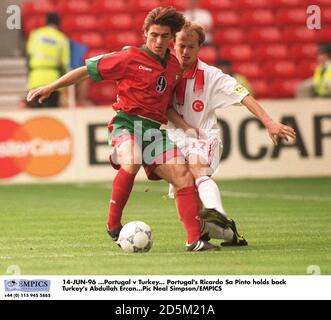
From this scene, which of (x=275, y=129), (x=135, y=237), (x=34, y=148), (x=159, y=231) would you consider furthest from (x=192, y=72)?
(x=34, y=148)

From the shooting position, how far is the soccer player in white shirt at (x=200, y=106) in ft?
27.3

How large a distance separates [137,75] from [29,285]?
1974 mm

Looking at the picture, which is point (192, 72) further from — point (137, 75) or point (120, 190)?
point (120, 190)

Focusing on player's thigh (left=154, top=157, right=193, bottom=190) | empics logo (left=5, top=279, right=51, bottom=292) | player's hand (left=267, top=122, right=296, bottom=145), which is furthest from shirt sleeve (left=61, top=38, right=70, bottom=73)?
empics logo (left=5, top=279, right=51, bottom=292)

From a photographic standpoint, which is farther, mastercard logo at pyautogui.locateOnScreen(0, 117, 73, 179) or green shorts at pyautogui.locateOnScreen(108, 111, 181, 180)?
mastercard logo at pyautogui.locateOnScreen(0, 117, 73, 179)

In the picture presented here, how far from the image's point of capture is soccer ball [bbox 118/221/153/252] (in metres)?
8.02

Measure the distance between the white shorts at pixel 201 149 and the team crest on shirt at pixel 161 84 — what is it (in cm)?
50

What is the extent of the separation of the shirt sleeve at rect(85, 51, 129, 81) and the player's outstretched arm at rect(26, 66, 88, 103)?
0.18 ft

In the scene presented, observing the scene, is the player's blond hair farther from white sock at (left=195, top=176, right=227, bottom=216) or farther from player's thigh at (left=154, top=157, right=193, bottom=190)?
white sock at (left=195, top=176, right=227, bottom=216)

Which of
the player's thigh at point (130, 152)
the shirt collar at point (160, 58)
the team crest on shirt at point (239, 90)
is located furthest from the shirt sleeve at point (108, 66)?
the team crest on shirt at point (239, 90)

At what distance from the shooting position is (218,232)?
8234mm

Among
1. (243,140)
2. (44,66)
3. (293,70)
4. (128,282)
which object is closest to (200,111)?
(128,282)

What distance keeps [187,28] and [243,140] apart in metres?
6.78

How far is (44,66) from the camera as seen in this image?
1609cm
